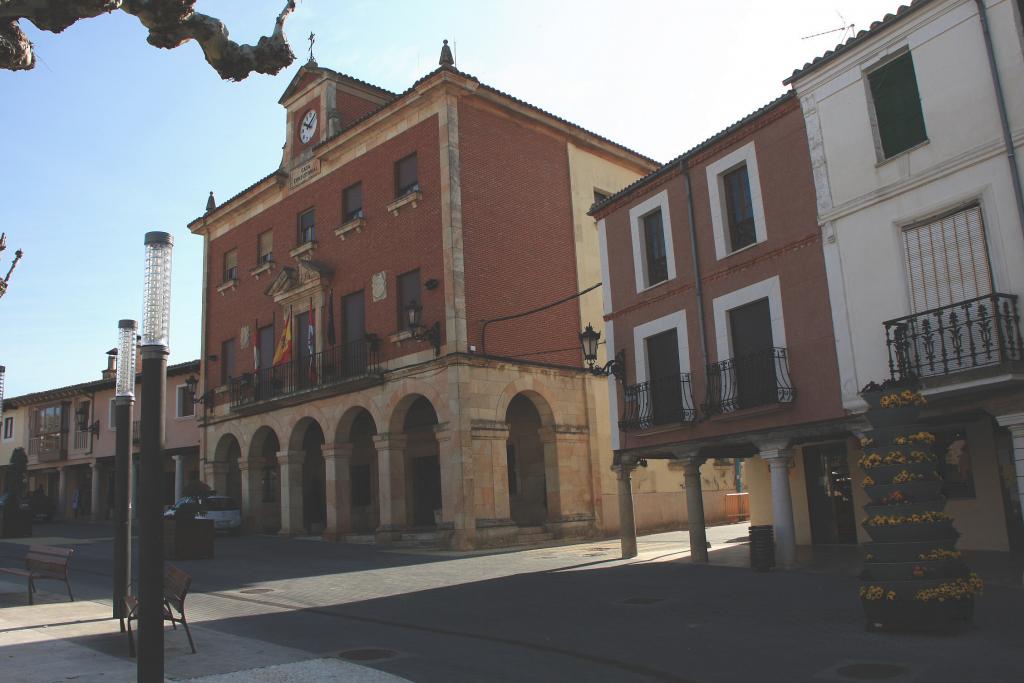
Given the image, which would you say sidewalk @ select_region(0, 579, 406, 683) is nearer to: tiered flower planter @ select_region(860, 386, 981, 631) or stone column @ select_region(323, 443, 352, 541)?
tiered flower planter @ select_region(860, 386, 981, 631)

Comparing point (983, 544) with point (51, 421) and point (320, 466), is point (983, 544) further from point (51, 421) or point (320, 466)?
point (51, 421)

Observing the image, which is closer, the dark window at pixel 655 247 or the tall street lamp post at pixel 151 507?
the tall street lamp post at pixel 151 507

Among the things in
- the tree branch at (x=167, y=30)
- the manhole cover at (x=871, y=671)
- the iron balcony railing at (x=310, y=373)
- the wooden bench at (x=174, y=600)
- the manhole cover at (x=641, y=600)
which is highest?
the iron balcony railing at (x=310, y=373)

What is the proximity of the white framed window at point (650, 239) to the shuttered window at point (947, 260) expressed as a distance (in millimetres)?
5680

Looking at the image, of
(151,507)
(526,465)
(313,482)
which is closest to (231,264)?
(313,482)

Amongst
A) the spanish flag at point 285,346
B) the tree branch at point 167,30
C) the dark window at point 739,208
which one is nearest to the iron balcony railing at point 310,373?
the spanish flag at point 285,346

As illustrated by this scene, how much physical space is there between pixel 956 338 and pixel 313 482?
23.5 metres

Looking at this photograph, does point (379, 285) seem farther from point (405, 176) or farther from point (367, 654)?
point (367, 654)

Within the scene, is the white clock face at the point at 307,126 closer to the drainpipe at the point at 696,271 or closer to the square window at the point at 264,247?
the square window at the point at 264,247

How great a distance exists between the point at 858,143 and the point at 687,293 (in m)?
4.52

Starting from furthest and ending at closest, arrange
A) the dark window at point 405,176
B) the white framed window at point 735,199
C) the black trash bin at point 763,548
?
1. the dark window at point 405,176
2. the white framed window at point 735,199
3. the black trash bin at point 763,548

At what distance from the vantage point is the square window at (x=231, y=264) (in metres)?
31.7

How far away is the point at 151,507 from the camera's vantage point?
5.09m

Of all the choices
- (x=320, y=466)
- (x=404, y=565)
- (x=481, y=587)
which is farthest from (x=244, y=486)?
(x=481, y=587)
